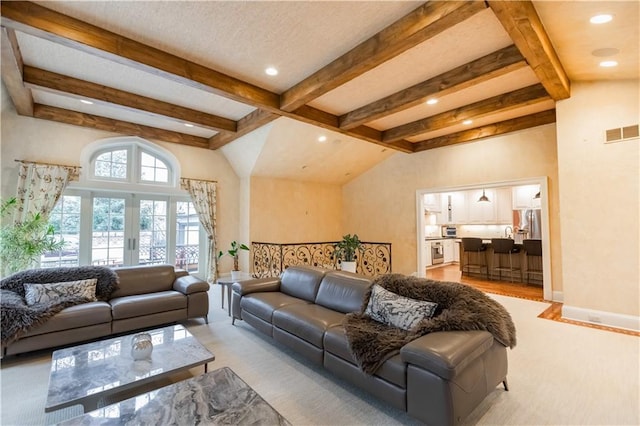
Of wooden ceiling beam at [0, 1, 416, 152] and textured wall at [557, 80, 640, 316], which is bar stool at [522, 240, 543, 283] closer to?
textured wall at [557, 80, 640, 316]

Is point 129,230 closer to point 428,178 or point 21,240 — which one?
point 21,240

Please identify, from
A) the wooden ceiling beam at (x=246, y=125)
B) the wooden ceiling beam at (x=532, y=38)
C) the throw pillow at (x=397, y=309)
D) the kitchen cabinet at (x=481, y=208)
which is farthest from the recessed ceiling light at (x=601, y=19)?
the kitchen cabinet at (x=481, y=208)

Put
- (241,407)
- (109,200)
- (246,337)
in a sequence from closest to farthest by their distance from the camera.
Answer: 1. (241,407)
2. (246,337)
3. (109,200)

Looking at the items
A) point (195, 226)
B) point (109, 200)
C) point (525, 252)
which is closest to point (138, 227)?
point (109, 200)

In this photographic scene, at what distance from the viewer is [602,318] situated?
386 cm

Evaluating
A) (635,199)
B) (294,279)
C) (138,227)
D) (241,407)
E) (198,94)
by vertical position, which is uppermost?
(198,94)

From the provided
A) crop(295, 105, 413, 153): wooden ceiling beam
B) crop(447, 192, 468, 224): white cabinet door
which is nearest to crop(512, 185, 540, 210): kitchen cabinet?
crop(447, 192, 468, 224): white cabinet door

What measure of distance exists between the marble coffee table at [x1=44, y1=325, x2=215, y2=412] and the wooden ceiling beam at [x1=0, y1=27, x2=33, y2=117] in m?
3.02

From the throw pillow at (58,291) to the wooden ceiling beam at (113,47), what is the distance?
2.54 m

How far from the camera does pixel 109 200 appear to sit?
570 cm

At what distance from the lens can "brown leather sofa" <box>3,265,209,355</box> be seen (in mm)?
2978

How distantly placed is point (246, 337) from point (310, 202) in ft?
16.8

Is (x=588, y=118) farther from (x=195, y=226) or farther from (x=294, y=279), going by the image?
(x=195, y=226)

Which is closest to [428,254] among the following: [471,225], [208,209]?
[471,225]
